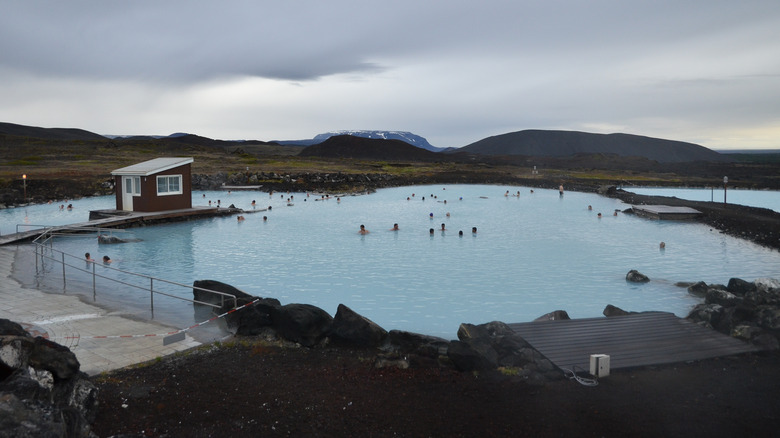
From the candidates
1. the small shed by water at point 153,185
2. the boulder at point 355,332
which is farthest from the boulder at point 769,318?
the small shed by water at point 153,185

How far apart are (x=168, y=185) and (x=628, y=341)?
24.6m

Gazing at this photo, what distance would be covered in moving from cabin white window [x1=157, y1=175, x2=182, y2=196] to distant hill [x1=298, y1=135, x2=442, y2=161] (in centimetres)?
13469

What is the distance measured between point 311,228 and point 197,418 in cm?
2100

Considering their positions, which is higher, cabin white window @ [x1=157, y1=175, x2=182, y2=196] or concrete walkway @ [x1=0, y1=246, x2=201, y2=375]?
cabin white window @ [x1=157, y1=175, x2=182, y2=196]

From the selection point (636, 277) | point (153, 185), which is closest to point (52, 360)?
point (636, 277)

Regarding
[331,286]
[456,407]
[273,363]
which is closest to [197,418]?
[273,363]

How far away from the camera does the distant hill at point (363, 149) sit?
16688 centimetres

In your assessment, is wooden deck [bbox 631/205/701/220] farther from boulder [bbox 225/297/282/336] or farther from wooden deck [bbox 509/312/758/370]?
boulder [bbox 225/297/282/336]

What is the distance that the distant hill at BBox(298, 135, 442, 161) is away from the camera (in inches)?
6570

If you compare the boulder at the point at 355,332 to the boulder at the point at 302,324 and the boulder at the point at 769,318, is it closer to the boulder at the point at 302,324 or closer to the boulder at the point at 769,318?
the boulder at the point at 302,324

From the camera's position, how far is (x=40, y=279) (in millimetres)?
13641

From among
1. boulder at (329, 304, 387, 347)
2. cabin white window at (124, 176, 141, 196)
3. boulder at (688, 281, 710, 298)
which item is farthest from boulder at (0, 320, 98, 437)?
cabin white window at (124, 176, 141, 196)

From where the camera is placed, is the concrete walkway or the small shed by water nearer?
the concrete walkway

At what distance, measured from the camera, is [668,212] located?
94.9 feet
